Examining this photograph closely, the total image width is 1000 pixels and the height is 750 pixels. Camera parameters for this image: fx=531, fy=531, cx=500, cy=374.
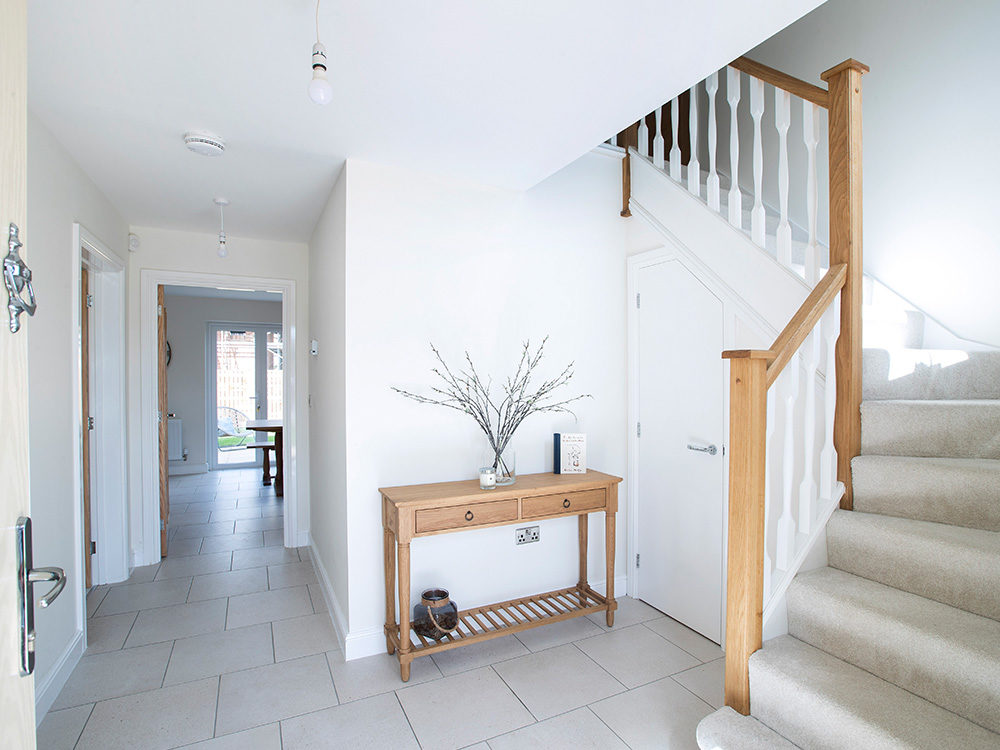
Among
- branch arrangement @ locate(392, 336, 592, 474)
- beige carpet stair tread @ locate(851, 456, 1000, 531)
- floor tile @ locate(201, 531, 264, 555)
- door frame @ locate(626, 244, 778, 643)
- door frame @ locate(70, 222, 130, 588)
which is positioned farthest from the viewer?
floor tile @ locate(201, 531, 264, 555)

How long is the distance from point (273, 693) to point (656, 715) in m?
1.65

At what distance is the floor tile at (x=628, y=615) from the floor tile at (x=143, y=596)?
258cm

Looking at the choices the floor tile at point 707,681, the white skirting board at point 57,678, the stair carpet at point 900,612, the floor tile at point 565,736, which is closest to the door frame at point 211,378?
the white skirting board at point 57,678

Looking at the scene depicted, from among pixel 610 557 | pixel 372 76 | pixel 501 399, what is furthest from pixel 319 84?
pixel 610 557

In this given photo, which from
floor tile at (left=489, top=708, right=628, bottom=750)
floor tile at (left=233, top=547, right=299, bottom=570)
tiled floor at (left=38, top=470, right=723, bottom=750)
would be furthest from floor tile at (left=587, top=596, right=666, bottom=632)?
floor tile at (left=233, top=547, right=299, bottom=570)

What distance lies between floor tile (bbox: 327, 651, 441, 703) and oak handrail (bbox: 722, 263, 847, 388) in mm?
1995

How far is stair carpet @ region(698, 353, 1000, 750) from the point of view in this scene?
1.47 m

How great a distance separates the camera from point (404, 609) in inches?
95.9

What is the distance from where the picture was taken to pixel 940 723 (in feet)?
4.75

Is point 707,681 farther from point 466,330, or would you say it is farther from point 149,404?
point 149,404

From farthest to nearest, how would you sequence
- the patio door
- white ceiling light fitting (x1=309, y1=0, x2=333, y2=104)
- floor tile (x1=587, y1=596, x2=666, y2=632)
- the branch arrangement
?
1. the patio door
2. floor tile (x1=587, y1=596, x2=666, y2=632)
3. the branch arrangement
4. white ceiling light fitting (x1=309, y1=0, x2=333, y2=104)

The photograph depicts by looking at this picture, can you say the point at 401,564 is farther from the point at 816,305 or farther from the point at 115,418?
the point at 115,418

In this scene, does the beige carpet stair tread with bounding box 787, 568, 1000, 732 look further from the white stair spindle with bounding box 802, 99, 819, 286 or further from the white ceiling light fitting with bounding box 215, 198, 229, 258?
the white ceiling light fitting with bounding box 215, 198, 229, 258

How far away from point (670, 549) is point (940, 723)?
1649 millimetres
